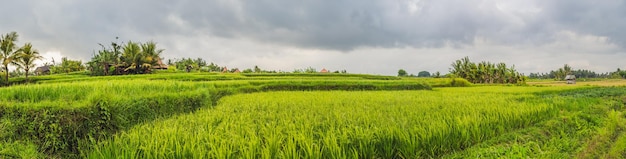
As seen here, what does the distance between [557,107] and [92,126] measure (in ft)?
25.3

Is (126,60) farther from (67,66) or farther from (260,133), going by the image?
(260,133)

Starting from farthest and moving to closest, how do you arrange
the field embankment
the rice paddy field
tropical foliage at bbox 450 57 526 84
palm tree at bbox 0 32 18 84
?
1. tropical foliage at bbox 450 57 526 84
2. palm tree at bbox 0 32 18 84
3. the field embankment
4. the rice paddy field

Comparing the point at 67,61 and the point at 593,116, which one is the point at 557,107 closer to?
the point at 593,116

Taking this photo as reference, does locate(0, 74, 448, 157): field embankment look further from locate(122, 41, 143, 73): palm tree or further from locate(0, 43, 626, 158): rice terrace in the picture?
locate(122, 41, 143, 73): palm tree

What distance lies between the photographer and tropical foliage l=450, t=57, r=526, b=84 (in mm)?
35031

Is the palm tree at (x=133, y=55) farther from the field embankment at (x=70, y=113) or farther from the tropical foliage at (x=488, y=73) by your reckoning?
the tropical foliage at (x=488, y=73)

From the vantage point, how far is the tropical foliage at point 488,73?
115 ft

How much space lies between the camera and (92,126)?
12.6 feet

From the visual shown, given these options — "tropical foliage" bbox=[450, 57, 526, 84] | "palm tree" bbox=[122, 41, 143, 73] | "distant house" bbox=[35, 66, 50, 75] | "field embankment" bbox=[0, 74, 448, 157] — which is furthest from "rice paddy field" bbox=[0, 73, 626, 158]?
"distant house" bbox=[35, 66, 50, 75]

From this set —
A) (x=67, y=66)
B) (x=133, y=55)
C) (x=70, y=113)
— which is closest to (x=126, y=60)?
(x=133, y=55)

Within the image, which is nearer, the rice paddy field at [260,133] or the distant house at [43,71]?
the rice paddy field at [260,133]

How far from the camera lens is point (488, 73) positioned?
34906 mm

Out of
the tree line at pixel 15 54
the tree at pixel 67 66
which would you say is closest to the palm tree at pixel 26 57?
the tree line at pixel 15 54

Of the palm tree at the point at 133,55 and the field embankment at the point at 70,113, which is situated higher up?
the palm tree at the point at 133,55
